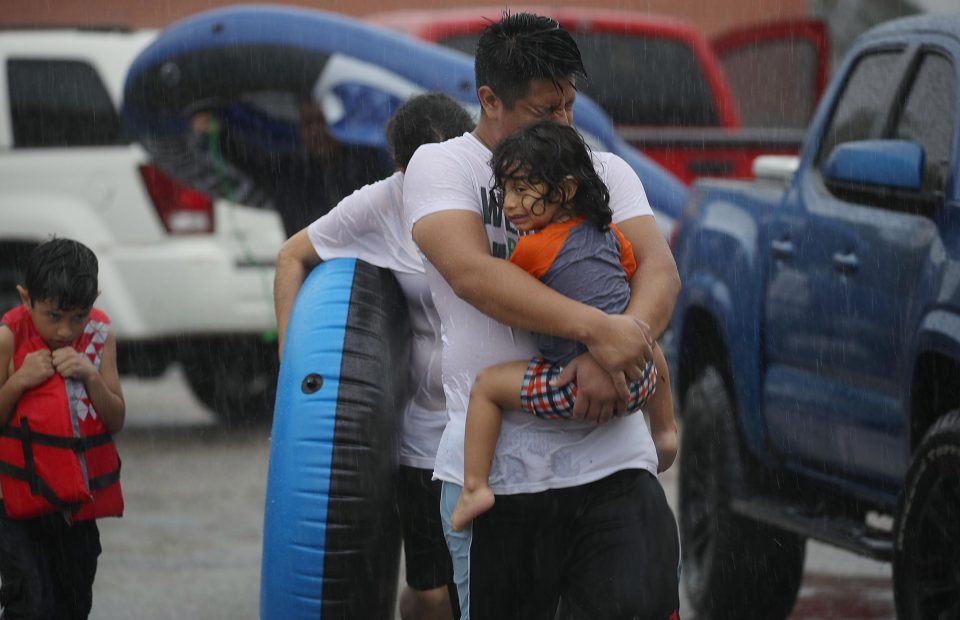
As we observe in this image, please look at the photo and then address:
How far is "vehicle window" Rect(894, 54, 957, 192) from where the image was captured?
5754mm

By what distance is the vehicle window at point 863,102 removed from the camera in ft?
21.3

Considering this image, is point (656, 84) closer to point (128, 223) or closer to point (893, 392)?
point (128, 223)

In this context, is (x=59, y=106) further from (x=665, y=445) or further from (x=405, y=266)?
(x=665, y=445)

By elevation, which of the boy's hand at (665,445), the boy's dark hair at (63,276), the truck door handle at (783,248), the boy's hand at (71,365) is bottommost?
the truck door handle at (783,248)

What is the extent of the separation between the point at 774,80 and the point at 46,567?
13581 mm

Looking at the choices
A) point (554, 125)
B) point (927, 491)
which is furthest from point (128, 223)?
point (554, 125)

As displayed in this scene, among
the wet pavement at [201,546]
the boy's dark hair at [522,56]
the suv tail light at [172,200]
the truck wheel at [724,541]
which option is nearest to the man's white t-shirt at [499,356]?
the boy's dark hair at [522,56]

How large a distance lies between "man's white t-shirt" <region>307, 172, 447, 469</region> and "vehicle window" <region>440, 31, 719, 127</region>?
6385 mm

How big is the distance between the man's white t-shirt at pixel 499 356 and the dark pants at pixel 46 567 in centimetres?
154

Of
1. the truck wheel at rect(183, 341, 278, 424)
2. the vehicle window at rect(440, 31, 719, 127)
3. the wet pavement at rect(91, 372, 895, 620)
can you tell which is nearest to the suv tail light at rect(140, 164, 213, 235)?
the truck wheel at rect(183, 341, 278, 424)

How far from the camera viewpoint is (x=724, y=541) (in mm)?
6918

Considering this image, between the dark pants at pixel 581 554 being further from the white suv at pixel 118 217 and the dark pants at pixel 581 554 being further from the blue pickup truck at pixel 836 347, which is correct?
the white suv at pixel 118 217

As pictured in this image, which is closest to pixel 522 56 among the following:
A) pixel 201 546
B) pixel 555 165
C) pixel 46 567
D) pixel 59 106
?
pixel 555 165

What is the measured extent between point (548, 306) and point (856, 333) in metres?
2.43
